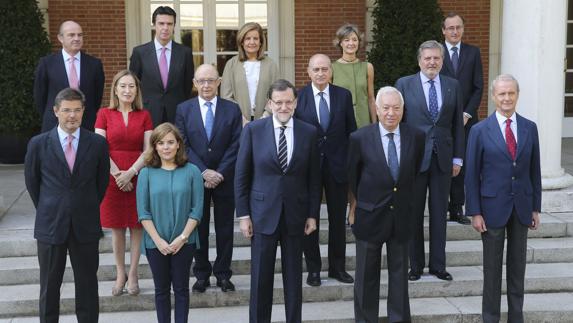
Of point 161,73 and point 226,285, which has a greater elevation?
point 161,73

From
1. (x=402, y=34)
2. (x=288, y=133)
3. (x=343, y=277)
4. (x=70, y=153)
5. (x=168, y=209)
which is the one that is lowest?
(x=343, y=277)

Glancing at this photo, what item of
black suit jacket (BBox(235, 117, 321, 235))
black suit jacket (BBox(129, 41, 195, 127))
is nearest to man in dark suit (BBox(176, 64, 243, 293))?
black suit jacket (BBox(235, 117, 321, 235))

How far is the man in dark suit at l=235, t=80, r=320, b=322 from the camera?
5.51m

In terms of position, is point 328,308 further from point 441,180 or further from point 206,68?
point 206,68

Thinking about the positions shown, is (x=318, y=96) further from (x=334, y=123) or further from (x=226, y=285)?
(x=226, y=285)

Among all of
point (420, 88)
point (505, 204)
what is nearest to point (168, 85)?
point (420, 88)

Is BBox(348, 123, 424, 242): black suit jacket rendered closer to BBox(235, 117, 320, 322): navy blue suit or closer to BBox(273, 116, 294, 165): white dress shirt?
BBox(235, 117, 320, 322): navy blue suit

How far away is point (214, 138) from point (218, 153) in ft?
0.40

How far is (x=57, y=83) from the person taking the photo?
6.90 meters

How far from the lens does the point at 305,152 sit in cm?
555

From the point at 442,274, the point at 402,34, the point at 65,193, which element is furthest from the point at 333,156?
the point at 402,34

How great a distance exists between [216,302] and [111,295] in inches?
33.4

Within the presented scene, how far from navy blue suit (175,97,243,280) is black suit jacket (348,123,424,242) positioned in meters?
1.06

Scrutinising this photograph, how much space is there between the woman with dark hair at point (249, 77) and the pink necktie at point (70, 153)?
174 cm
